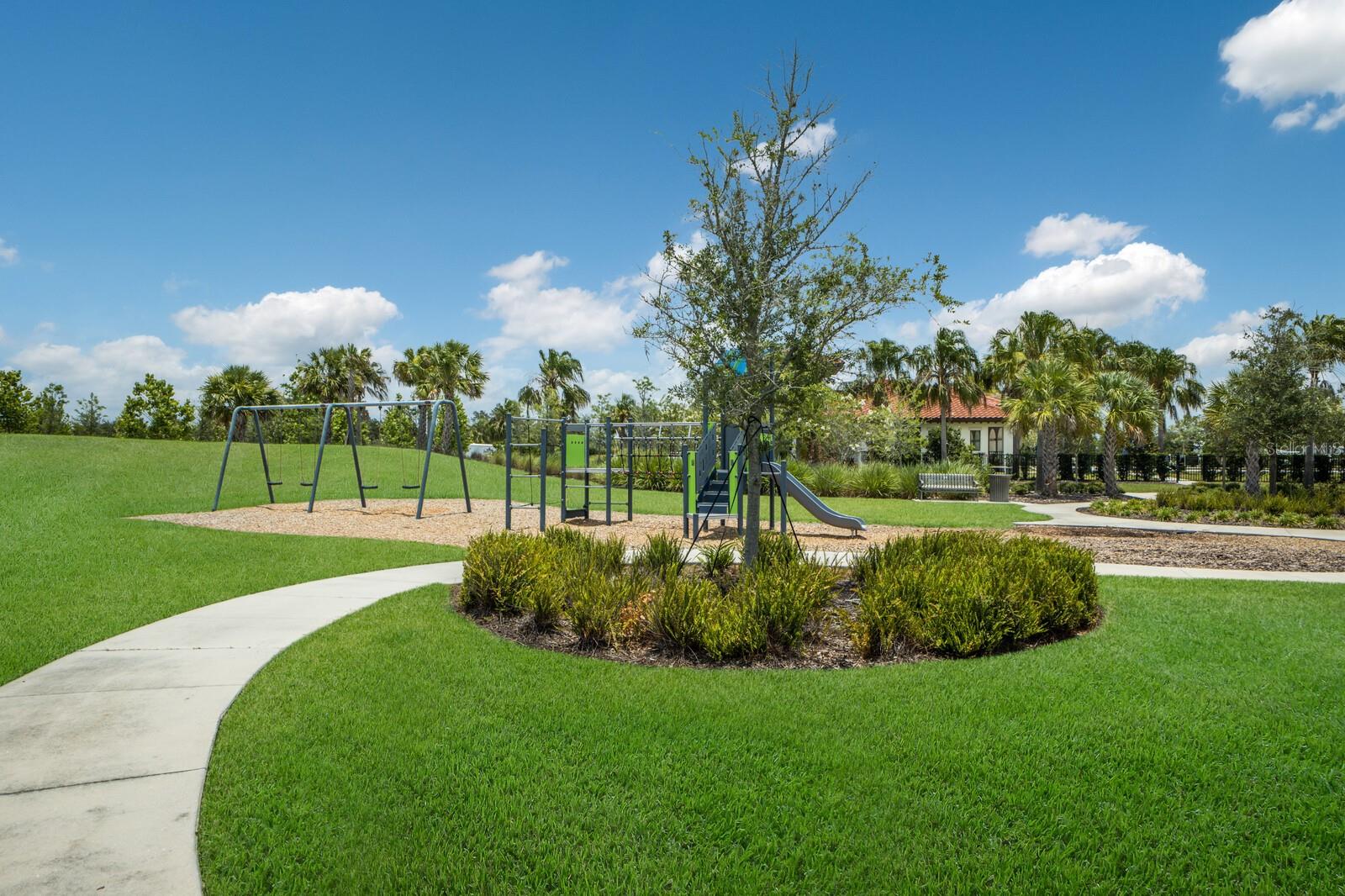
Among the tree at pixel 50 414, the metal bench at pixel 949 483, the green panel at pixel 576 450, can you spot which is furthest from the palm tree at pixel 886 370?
the tree at pixel 50 414

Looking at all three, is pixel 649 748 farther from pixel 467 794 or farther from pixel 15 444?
pixel 15 444

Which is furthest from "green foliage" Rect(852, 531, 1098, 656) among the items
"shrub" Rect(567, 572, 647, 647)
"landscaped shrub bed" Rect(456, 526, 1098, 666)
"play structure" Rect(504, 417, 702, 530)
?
"play structure" Rect(504, 417, 702, 530)

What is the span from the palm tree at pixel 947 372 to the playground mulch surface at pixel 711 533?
21.6 meters

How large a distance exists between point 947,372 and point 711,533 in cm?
2634

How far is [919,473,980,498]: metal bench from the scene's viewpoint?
26.0 metres

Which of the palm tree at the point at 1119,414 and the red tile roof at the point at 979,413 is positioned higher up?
the red tile roof at the point at 979,413

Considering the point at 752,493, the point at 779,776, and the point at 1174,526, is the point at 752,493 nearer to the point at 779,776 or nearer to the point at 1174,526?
the point at 779,776

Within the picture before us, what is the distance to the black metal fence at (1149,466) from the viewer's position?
34781 millimetres

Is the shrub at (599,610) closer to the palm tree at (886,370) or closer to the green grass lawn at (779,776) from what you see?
the green grass lawn at (779,776)

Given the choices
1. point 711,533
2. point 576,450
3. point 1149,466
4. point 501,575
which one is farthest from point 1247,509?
point 1149,466

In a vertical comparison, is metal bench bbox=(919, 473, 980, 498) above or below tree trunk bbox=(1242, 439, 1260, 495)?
below

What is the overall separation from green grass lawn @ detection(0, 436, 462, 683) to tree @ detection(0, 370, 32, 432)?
2472 cm

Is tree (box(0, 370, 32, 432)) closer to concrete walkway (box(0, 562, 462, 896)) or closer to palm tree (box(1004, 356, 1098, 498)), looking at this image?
concrete walkway (box(0, 562, 462, 896))

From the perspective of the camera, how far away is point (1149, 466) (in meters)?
43.1
